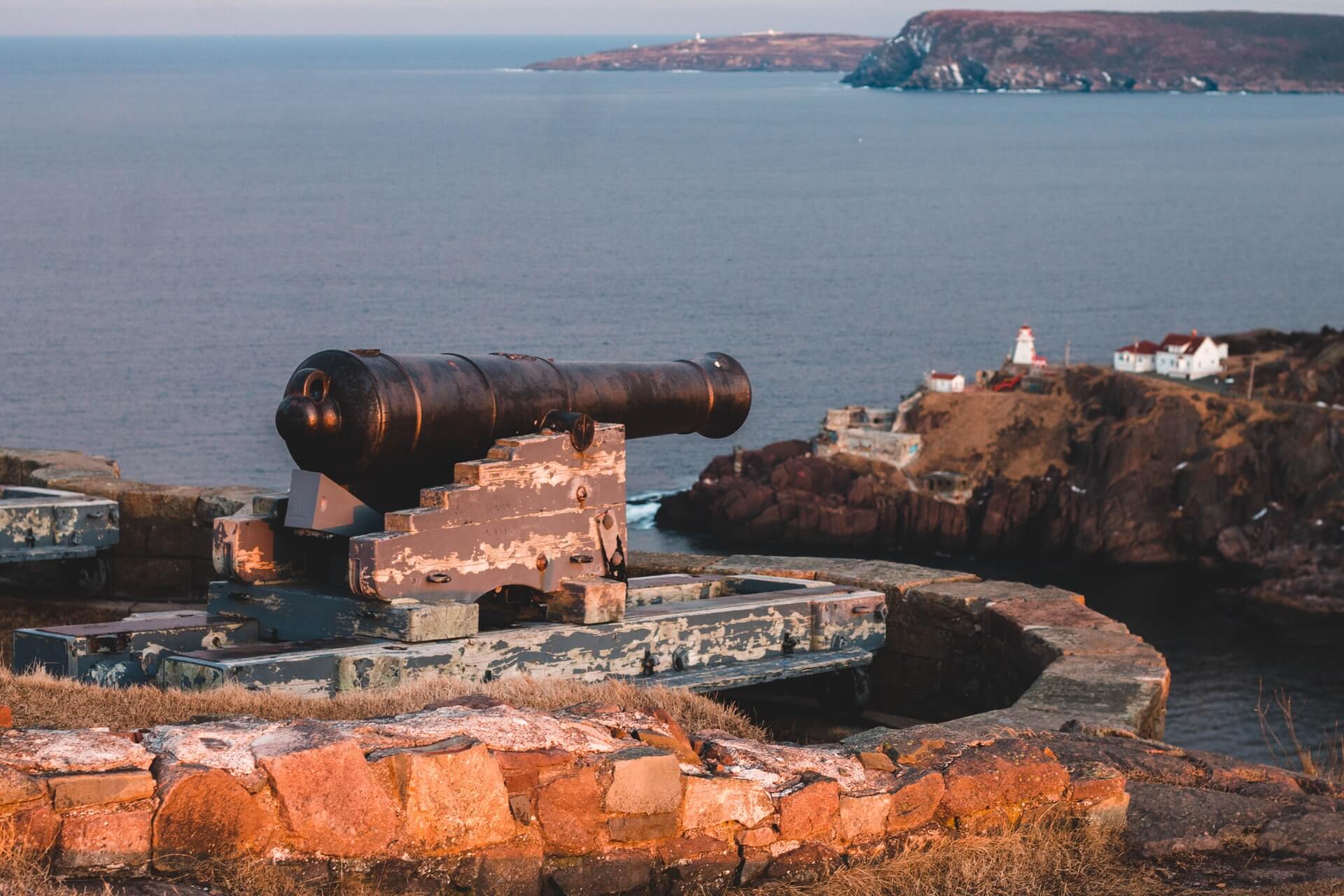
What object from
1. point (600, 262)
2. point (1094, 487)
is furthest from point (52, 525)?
point (600, 262)

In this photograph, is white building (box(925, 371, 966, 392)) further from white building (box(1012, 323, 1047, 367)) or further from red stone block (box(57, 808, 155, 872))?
red stone block (box(57, 808, 155, 872))

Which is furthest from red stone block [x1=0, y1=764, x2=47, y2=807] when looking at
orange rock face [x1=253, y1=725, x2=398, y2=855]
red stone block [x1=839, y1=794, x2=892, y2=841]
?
red stone block [x1=839, y1=794, x2=892, y2=841]

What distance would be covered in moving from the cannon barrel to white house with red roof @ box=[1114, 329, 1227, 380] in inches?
2478

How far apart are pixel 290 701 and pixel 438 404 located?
145 cm

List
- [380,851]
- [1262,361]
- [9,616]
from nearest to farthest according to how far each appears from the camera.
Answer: [380,851] → [9,616] → [1262,361]

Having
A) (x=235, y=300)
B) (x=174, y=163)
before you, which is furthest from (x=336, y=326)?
(x=174, y=163)

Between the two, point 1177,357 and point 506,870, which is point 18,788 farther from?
point 1177,357

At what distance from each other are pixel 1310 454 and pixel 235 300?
36081 millimetres

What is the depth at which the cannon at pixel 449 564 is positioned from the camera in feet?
20.2

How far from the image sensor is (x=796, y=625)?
7117 millimetres

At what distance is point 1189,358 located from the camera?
6800 centimetres

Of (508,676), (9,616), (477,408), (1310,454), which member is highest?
(477,408)

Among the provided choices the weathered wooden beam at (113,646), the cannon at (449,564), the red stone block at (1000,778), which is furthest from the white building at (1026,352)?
the red stone block at (1000,778)

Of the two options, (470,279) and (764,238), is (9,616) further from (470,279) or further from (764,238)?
(764,238)
